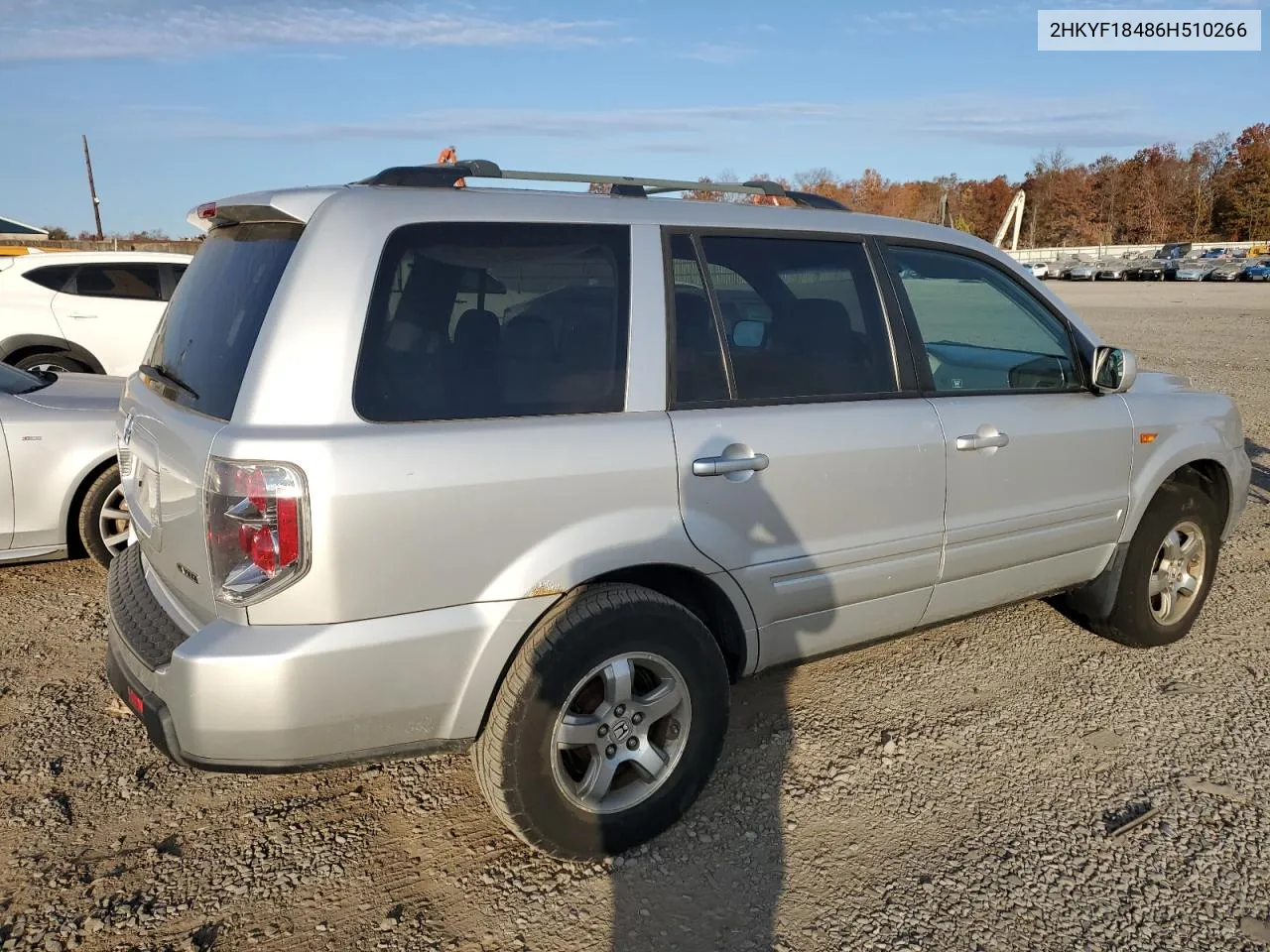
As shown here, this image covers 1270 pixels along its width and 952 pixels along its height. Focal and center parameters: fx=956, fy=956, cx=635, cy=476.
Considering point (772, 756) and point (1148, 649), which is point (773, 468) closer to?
point (772, 756)

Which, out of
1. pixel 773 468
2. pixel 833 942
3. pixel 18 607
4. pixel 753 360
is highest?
pixel 753 360

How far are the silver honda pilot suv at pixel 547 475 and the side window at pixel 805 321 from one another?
1cm

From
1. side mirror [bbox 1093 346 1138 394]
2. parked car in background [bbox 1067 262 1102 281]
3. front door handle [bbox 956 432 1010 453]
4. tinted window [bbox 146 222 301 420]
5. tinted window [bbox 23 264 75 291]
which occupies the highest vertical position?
parked car in background [bbox 1067 262 1102 281]

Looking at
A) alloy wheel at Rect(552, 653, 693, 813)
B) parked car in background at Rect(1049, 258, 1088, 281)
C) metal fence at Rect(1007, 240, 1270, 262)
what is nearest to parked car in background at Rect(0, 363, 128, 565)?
alloy wheel at Rect(552, 653, 693, 813)

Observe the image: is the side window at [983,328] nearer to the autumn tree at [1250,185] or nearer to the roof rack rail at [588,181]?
the roof rack rail at [588,181]

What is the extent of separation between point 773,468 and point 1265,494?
19.1 ft

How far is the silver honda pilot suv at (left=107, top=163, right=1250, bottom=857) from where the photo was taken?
233cm

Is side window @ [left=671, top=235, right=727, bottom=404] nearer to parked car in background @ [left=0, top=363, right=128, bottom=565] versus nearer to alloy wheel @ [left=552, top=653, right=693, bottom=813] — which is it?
alloy wheel @ [left=552, top=653, right=693, bottom=813]

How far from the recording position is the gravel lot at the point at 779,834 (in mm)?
2594

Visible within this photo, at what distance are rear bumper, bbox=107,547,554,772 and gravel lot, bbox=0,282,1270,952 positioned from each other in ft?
1.74

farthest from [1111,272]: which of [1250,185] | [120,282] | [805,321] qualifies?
[805,321]

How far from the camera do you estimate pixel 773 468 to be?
9.68 feet

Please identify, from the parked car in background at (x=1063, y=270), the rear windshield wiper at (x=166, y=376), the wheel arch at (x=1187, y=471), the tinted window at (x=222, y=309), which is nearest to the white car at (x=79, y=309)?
the rear windshield wiper at (x=166, y=376)

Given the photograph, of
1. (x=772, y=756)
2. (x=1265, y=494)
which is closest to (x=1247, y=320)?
(x=1265, y=494)
